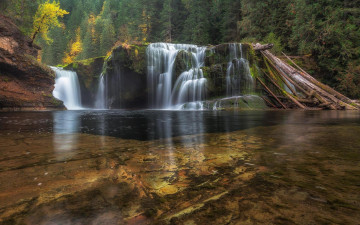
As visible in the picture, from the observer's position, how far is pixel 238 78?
1404cm

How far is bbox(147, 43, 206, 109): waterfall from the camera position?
1520cm

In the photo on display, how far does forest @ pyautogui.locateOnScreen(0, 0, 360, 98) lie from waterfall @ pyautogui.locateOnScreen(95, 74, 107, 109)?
4445 millimetres

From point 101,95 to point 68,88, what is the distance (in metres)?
3.62

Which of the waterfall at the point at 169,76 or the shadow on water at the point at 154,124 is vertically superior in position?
the waterfall at the point at 169,76

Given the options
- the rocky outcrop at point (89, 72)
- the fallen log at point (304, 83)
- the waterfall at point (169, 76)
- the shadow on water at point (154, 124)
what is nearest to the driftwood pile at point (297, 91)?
the fallen log at point (304, 83)

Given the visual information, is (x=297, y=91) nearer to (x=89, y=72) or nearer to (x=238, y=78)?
(x=238, y=78)

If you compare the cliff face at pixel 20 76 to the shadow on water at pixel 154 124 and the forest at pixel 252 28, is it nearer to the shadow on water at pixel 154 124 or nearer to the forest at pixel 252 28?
the forest at pixel 252 28

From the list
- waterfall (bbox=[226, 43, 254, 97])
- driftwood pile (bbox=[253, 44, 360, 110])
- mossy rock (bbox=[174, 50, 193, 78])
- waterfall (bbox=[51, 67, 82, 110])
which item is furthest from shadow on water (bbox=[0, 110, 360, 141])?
waterfall (bbox=[51, 67, 82, 110])

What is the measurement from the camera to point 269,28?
21281mm

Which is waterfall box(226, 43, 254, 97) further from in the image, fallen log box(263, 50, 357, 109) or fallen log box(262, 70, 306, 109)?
fallen log box(263, 50, 357, 109)

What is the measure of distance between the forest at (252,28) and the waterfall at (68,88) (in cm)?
496

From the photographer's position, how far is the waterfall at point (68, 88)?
19.1 metres

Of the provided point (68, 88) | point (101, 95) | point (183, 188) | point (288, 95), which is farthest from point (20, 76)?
point (288, 95)

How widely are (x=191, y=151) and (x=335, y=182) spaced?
4.13 ft
